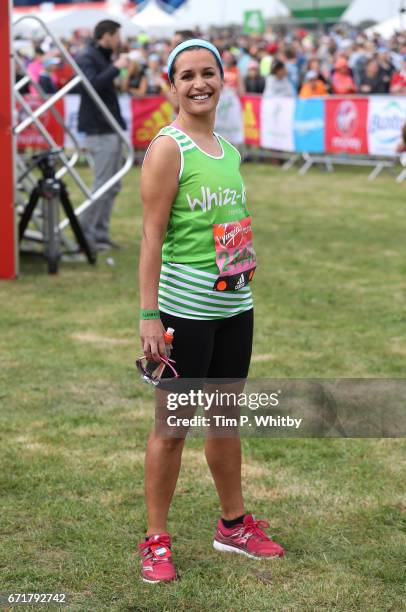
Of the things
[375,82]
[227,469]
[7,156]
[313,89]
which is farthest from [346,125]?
[227,469]

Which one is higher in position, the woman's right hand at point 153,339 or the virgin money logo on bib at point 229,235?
the virgin money logo on bib at point 229,235

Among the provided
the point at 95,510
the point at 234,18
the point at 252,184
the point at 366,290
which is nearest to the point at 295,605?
the point at 95,510

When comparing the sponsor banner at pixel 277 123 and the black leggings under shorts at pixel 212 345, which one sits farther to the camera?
the sponsor banner at pixel 277 123

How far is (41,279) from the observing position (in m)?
9.19

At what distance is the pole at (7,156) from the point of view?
27.8ft

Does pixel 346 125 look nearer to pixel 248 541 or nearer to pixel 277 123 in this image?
pixel 277 123

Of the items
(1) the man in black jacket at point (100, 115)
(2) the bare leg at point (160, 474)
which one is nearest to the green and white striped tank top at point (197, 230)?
(2) the bare leg at point (160, 474)

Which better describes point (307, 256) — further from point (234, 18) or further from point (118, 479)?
point (234, 18)

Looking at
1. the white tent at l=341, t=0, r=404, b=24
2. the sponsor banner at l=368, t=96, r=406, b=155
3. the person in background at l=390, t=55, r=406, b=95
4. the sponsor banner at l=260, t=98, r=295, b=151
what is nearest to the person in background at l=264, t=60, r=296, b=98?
the sponsor banner at l=260, t=98, r=295, b=151

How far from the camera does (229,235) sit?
366 cm

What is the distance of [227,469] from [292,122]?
14.6 meters

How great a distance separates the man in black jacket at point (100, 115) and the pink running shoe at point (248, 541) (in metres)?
6.05

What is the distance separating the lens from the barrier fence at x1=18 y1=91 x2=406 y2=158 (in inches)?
653

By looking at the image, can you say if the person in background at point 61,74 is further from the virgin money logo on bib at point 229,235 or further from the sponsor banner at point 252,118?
the virgin money logo on bib at point 229,235
